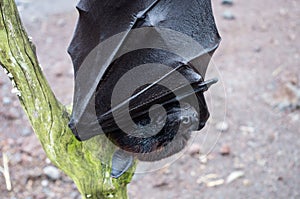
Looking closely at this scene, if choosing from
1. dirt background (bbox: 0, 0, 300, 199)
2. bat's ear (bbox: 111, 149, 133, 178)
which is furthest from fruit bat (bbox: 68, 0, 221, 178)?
dirt background (bbox: 0, 0, 300, 199)

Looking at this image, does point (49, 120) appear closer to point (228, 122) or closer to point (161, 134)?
point (161, 134)

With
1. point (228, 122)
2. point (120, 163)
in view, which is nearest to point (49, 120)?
point (120, 163)

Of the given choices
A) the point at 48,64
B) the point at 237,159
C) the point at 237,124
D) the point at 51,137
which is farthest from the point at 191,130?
the point at 48,64

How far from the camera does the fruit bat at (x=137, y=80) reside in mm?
812

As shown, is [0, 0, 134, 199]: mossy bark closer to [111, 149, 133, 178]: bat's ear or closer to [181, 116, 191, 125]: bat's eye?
[111, 149, 133, 178]: bat's ear

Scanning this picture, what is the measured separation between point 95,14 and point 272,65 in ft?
5.25

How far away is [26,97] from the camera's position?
0.81 meters

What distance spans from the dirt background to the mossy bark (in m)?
0.36

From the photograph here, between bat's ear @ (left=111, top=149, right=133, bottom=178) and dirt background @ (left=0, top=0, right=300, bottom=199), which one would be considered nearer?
bat's ear @ (left=111, top=149, right=133, bottom=178)

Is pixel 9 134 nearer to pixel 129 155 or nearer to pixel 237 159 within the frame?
pixel 237 159

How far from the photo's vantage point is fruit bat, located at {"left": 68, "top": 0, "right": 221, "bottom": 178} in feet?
2.66

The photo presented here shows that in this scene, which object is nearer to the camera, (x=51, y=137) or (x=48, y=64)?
(x=51, y=137)

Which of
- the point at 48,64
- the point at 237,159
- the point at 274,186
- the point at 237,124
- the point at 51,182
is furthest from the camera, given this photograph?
the point at 48,64

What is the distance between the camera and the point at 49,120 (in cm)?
83
